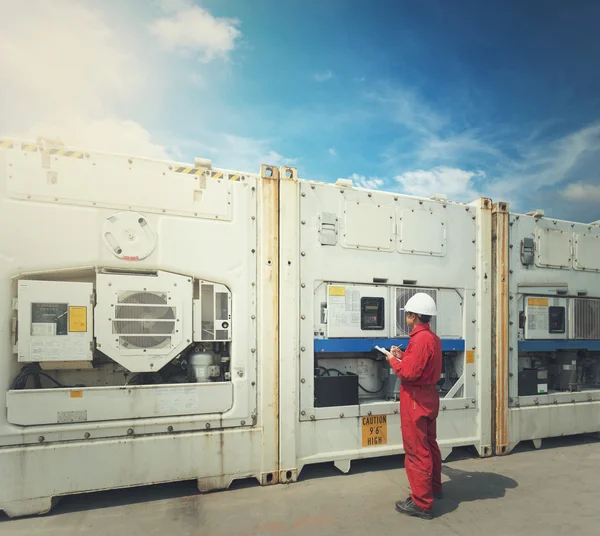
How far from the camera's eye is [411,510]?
3189 mm

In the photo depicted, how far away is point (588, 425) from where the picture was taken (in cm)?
523

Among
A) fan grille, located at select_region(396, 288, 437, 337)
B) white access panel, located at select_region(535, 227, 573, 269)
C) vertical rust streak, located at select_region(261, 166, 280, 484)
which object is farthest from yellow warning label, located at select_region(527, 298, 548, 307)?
vertical rust streak, located at select_region(261, 166, 280, 484)

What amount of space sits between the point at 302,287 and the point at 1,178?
2637 millimetres

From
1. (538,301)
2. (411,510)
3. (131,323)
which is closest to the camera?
(411,510)

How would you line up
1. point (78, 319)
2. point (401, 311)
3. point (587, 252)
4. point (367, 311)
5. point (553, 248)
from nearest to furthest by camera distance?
point (78, 319), point (367, 311), point (401, 311), point (553, 248), point (587, 252)

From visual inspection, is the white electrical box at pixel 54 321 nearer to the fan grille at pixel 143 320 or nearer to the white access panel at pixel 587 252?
the fan grille at pixel 143 320

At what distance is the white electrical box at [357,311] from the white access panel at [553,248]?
7.61ft

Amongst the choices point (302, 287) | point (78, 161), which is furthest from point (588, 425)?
point (78, 161)

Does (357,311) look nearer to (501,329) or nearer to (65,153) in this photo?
(501,329)

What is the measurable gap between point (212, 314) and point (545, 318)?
412 centimetres

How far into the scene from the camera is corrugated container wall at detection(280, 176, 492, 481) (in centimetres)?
393

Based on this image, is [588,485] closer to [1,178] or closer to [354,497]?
[354,497]

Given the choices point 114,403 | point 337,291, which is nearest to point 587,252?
point 337,291

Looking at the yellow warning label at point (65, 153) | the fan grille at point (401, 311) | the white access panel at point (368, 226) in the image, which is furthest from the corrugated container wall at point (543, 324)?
the yellow warning label at point (65, 153)
